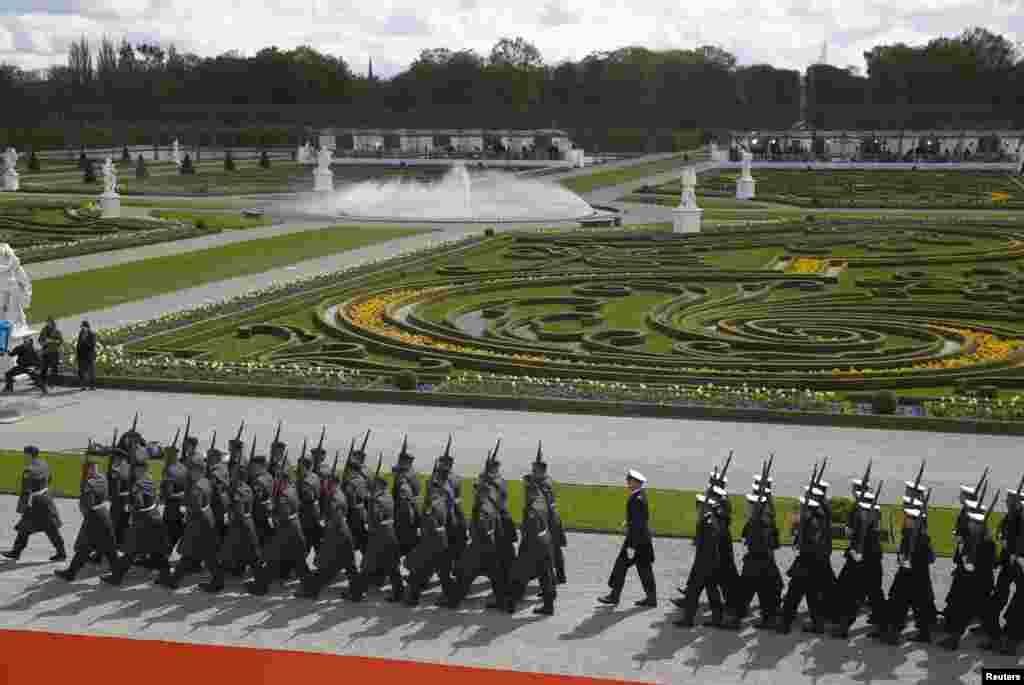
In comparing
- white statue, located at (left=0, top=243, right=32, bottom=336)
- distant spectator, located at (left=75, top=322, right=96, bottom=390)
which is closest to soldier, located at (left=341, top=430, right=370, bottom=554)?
distant spectator, located at (left=75, top=322, right=96, bottom=390)

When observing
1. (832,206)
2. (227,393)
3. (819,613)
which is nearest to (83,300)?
(227,393)

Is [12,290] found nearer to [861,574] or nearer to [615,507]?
[615,507]

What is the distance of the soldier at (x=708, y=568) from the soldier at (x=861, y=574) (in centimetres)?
125

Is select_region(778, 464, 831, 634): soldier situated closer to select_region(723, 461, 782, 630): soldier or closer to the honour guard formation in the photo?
the honour guard formation

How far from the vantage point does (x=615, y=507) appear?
18719 mm

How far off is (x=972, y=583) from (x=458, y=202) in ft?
169

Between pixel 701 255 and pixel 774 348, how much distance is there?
1716 cm

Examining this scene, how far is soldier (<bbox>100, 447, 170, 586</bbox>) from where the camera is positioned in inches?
631

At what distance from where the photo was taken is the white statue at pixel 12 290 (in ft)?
90.6

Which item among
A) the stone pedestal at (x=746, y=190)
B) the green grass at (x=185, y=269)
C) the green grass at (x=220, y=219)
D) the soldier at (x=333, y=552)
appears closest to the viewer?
the soldier at (x=333, y=552)

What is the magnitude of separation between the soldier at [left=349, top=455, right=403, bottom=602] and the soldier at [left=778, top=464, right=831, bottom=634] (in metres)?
4.20

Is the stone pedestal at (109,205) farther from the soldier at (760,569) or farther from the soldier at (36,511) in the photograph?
the soldier at (760,569)

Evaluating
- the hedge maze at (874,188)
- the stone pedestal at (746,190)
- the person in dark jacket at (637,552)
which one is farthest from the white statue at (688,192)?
the person in dark jacket at (637,552)

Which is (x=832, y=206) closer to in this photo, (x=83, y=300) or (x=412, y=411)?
(x=83, y=300)
